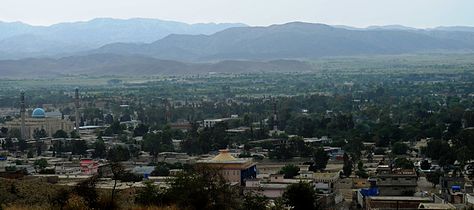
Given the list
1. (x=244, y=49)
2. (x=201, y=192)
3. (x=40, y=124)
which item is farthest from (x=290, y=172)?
(x=244, y=49)

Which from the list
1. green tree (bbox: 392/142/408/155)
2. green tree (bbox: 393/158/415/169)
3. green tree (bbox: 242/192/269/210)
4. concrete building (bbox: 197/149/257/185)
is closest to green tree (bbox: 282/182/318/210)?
green tree (bbox: 242/192/269/210)

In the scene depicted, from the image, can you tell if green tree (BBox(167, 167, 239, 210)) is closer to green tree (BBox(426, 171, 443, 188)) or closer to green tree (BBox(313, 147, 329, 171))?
green tree (BBox(426, 171, 443, 188))

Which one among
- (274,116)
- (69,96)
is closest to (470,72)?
(69,96)

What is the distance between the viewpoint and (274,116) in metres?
49.3

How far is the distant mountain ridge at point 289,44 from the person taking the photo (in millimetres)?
165000

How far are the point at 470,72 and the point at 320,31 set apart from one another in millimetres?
89715

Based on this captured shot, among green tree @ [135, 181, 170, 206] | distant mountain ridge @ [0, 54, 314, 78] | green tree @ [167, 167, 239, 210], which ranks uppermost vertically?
green tree @ [167, 167, 239, 210]

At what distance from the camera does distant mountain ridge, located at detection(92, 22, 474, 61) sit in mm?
165000

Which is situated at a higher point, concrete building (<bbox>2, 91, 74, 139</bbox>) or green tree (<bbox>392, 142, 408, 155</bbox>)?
green tree (<bbox>392, 142, 408, 155</bbox>)

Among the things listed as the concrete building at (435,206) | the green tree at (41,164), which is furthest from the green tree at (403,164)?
the green tree at (41,164)

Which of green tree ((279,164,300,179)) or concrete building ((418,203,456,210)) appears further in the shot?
green tree ((279,164,300,179))

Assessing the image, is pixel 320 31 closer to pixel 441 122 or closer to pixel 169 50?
pixel 169 50

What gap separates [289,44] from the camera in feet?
560

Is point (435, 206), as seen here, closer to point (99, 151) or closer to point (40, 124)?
point (99, 151)
